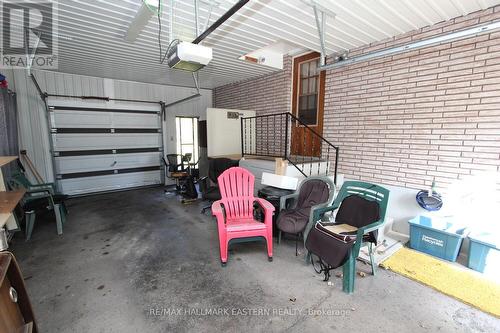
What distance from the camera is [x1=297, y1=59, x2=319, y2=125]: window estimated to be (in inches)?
182

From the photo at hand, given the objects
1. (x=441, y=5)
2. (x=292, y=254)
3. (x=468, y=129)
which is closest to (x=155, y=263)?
(x=292, y=254)

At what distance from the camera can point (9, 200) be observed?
2.68 m

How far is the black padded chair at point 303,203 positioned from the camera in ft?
9.48

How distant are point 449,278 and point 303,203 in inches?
68.3

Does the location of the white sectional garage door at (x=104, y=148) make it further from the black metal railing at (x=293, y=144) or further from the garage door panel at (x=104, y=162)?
the black metal railing at (x=293, y=144)

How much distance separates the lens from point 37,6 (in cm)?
253

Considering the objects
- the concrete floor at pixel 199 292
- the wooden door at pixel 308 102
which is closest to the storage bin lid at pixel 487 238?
the concrete floor at pixel 199 292

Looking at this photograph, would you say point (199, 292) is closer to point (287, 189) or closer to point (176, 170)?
point (287, 189)

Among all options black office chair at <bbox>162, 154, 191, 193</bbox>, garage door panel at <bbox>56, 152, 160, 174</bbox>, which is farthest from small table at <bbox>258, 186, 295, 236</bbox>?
garage door panel at <bbox>56, 152, 160, 174</bbox>

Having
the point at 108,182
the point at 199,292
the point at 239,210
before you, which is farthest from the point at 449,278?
the point at 108,182

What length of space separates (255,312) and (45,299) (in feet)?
6.47

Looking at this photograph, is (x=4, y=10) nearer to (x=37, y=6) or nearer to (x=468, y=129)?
(x=37, y=6)

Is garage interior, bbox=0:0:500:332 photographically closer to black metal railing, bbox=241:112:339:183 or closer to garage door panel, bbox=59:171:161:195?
black metal railing, bbox=241:112:339:183

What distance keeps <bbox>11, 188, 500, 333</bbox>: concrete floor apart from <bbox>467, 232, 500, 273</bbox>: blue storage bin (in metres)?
0.80
